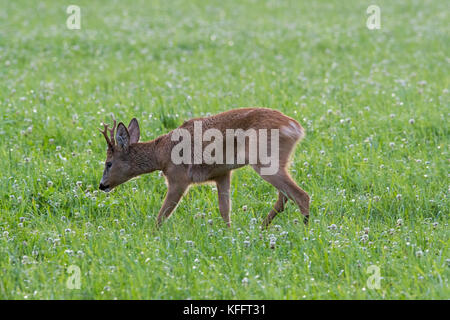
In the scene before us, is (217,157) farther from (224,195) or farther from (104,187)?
(104,187)

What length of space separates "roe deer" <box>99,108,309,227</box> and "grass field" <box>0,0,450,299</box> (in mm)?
208

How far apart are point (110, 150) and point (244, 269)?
7.48 feet

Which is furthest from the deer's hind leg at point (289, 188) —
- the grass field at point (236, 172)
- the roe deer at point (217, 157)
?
the grass field at point (236, 172)

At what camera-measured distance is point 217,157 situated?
6176 millimetres

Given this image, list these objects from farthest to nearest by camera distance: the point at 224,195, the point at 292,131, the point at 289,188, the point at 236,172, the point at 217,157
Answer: the point at 236,172 → the point at 224,195 → the point at 217,157 → the point at 292,131 → the point at 289,188

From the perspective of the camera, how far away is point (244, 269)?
16.1 feet

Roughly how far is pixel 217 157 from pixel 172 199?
548 mm

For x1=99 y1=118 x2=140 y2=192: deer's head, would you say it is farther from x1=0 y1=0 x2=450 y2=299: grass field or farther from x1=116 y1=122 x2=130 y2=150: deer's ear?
x1=0 y1=0 x2=450 y2=299: grass field

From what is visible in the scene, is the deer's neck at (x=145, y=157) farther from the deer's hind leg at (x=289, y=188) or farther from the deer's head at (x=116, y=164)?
the deer's hind leg at (x=289, y=188)

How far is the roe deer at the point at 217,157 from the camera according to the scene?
5.94 m

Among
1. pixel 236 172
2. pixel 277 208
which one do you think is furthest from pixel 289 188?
pixel 236 172

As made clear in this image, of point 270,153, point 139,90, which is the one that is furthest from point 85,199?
point 139,90

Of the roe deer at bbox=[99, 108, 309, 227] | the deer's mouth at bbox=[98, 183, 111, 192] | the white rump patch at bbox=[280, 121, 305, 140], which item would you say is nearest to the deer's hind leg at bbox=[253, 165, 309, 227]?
the roe deer at bbox=[99, 108, 309, 227]
